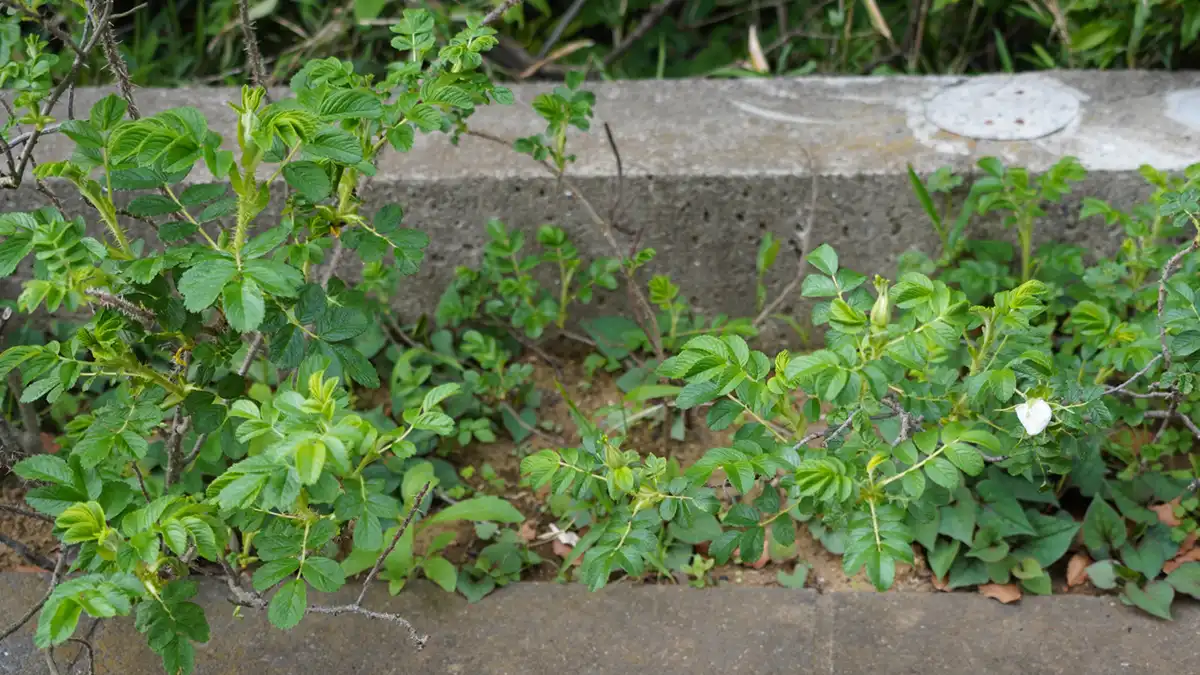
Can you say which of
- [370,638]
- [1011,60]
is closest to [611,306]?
[370,638]

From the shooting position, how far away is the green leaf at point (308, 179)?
5.68ft

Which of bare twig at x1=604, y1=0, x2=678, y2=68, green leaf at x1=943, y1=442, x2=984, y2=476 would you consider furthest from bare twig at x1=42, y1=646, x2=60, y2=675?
bare twig at x1=604, y1=0, x2=678, y2=68

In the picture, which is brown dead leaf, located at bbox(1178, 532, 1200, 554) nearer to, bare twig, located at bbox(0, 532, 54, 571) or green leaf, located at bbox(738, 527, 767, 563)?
green leaf, located at bbox(738, 527, 767, 563)

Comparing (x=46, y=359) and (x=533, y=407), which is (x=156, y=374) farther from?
(x=533, y=407)

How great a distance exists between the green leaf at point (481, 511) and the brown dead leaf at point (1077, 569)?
1159mm

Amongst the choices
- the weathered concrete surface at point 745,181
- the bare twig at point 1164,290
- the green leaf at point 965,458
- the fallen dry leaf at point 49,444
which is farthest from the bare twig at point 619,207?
the fallen dry leaf at point 49,444

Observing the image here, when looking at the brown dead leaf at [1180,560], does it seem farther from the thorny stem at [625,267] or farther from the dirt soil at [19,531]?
the dirt soil at [19,531]

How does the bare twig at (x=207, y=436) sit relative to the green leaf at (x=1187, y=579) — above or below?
above

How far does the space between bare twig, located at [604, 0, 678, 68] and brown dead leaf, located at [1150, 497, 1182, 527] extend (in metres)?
2.29

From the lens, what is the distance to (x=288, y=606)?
1779 mm

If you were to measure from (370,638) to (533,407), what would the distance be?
0.81 metres

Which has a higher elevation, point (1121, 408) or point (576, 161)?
point (576, 161)

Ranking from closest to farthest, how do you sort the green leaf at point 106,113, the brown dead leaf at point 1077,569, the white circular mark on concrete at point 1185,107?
the green leaf at point 106,113
the brown dead leaf at point 1077,569
the white circular mark on concrete at point 1185,107

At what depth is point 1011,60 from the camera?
3.90 m
